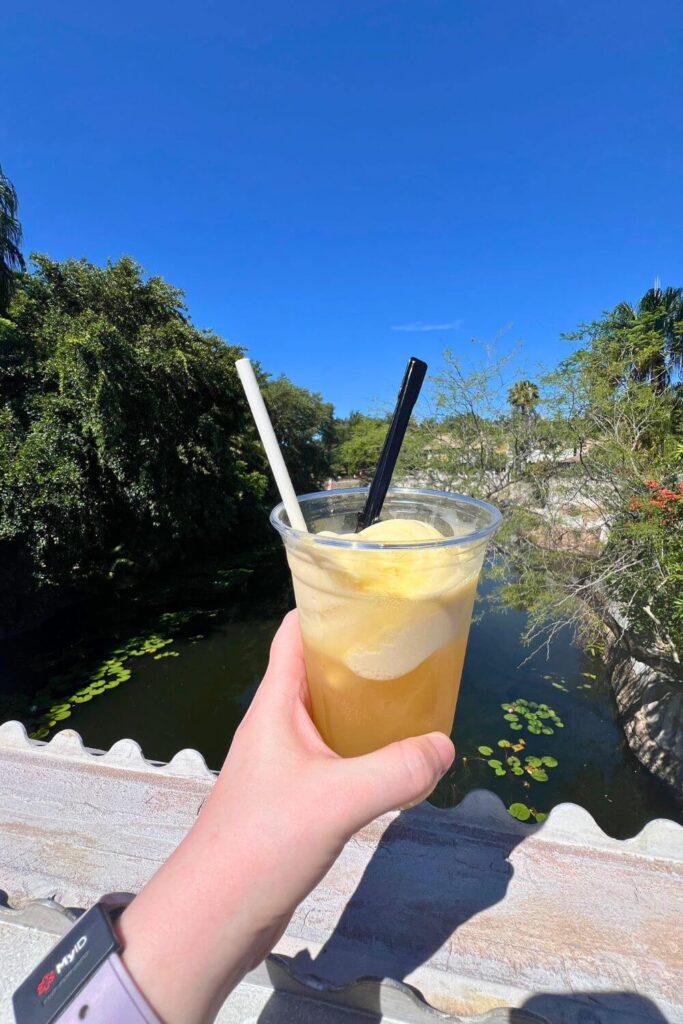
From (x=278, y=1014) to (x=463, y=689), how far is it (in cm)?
687

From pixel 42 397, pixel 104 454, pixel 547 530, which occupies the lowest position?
pixel 547 530

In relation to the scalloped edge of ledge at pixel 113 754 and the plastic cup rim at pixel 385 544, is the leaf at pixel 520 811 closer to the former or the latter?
the scalloped edge of ledge at pixel 113 754

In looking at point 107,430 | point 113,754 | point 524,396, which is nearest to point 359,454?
point 524,396

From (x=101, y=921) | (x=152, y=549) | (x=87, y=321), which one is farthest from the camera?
(x=152, y=549)

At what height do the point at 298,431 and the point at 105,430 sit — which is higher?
the point at 298,431

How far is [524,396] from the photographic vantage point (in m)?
10.1

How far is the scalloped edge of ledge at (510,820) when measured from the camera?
1.78 m

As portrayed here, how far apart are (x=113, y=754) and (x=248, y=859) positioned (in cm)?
191

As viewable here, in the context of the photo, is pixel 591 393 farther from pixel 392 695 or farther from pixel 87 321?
pixel 87 321

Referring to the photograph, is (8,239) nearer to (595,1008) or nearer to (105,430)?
(105,430)

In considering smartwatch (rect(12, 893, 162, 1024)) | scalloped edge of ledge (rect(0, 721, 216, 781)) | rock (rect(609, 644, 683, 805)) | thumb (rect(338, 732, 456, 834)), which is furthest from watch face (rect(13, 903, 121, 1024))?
rock (rect(609, 644, 683, 805))

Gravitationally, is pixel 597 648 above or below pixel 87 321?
below

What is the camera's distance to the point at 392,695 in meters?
1.04

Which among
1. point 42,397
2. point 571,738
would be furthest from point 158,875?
point 42,397
